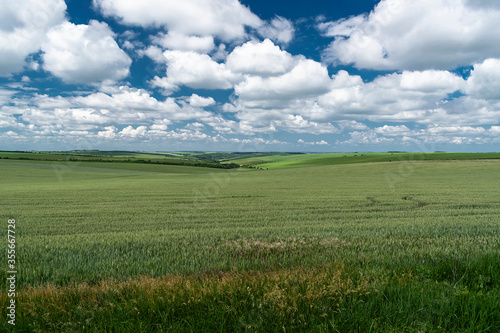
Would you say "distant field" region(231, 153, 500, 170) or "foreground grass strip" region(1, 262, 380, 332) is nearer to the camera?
"foreground grass strip" region(1, 262, 380, 332)

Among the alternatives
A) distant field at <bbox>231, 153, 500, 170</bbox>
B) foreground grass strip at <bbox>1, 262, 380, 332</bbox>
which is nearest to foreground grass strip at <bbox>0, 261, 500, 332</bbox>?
foreground grass strip at <bbox>1, 262, 380, 332</bbox>

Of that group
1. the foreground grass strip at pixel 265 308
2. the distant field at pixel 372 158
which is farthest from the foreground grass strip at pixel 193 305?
the distant field at pixel 372 158

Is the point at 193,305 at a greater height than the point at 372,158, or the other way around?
the point at 372,158

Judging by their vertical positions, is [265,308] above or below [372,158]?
below

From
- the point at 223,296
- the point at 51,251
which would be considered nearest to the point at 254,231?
the point at 51,251

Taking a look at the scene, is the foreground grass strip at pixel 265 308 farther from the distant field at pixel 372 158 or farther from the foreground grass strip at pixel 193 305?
the distant field at pixel 372 158

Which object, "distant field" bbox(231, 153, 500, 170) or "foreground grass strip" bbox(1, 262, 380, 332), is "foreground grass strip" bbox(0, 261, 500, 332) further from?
"distant field" bbox(231, 153, 500, 170)

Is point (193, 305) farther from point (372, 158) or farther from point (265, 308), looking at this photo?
point (372, 158)

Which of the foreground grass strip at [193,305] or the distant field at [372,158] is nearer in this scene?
the foreground grass strip at [193,305]

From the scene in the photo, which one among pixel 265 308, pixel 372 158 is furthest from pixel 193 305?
pixel 372 158

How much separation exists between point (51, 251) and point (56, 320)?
19.0ft

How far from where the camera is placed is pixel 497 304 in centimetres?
337

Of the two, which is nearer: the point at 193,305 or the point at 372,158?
the point at 193,305

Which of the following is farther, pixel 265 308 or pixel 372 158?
pixel 372 158
